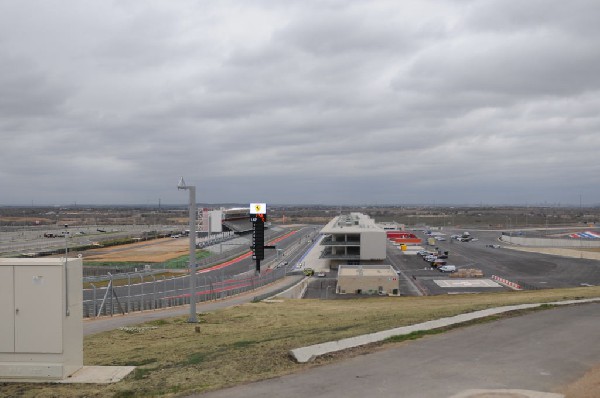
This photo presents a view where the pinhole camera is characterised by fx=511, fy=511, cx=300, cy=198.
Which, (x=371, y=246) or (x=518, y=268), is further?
(x=371, y=246)

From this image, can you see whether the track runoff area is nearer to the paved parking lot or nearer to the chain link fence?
the paved parking lot

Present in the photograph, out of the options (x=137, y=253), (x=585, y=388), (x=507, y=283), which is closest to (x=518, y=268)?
(x=507, y=283)

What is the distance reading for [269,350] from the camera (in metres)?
14.0

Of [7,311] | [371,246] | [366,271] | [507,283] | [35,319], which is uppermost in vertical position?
[7,311]

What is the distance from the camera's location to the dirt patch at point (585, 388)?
31.3 ft

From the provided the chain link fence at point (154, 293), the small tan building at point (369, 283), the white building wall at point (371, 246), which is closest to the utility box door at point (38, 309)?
the chain link fence at point (154, 293)

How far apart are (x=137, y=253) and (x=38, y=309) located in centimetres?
8604

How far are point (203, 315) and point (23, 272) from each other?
53.4 ft

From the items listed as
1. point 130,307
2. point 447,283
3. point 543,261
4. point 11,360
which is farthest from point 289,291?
point 543,261

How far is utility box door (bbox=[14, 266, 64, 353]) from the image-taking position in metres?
12.3

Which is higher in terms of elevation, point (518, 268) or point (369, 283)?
point (369, 283)

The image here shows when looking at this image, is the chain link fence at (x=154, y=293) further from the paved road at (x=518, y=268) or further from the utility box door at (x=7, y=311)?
the paved road at (x=518, y=268)

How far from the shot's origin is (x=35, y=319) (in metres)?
12.4

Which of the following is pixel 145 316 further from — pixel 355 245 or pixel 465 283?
pixel 355 245
